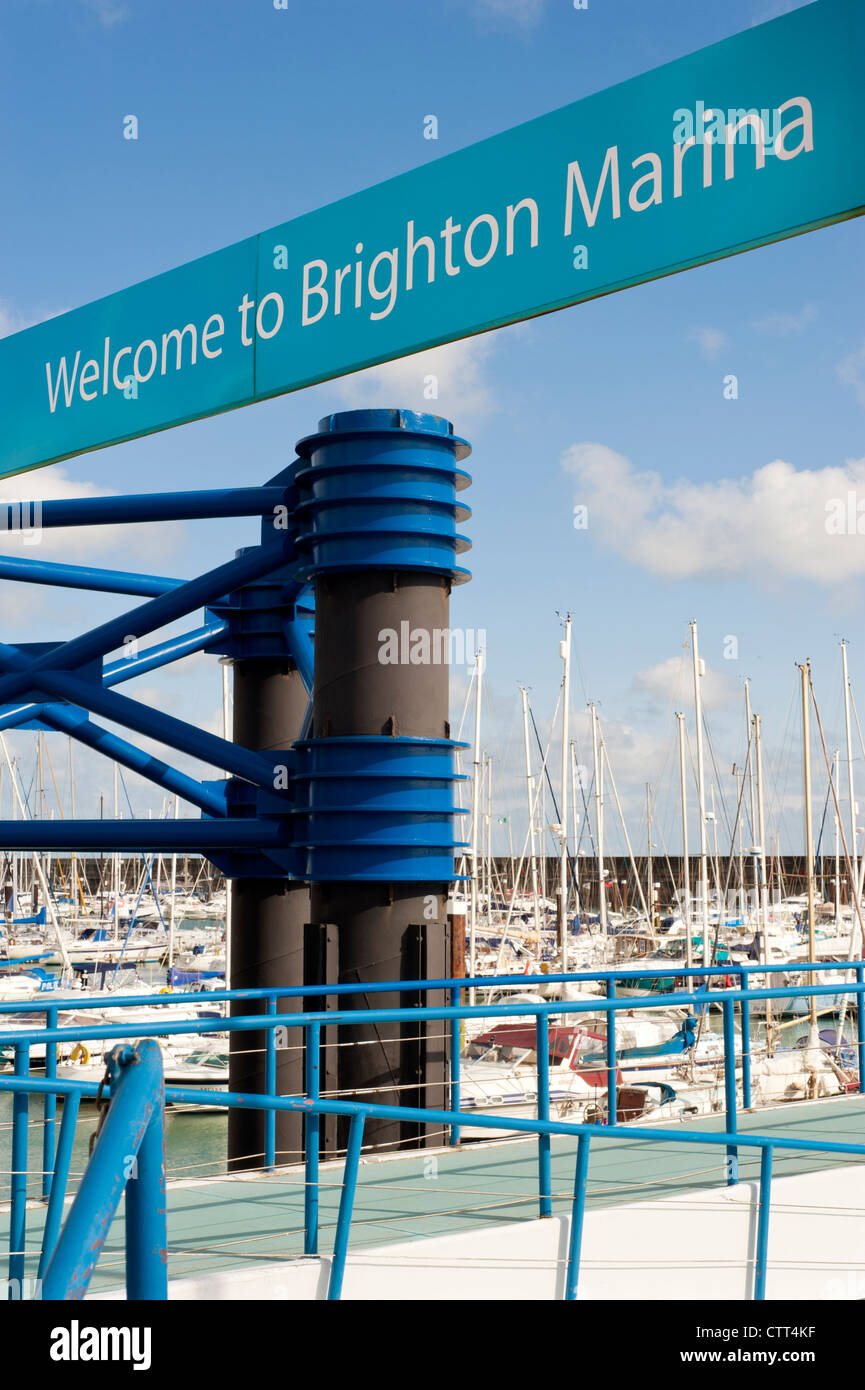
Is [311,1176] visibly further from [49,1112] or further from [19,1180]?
[49,1112]

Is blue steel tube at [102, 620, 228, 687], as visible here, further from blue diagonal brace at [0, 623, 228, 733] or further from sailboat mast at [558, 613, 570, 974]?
sailboat mast at [558, 613, 570, 974]

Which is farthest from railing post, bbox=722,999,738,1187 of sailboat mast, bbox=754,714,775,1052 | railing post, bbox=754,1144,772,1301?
sailboat mast, bbox=754,714,775,1052

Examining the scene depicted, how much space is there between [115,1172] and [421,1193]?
4.29 m

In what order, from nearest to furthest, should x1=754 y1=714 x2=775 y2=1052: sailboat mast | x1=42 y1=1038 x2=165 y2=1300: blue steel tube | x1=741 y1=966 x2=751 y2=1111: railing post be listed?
x1=42 y1=1038 x2=165 y2=1300: blue steel tube < x1=741 y1=966 x2=751 y2=1111: railing post < x1=754 y1=714 x2=775 y2=1052: sailboat mast

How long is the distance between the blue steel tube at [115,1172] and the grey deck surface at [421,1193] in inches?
→ 86.8

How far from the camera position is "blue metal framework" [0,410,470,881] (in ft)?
20.7

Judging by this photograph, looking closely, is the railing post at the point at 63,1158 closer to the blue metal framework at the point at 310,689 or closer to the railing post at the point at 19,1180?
the railing post at the point at 19,1180

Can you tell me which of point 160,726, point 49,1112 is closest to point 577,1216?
point 49,1112

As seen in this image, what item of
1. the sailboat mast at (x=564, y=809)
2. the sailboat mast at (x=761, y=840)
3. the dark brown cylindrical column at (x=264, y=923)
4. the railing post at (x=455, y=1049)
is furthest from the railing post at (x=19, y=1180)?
the sailboat mast at (x=761, y=840)

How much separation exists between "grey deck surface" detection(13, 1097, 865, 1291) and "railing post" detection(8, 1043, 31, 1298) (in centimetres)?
32

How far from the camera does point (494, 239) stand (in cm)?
361

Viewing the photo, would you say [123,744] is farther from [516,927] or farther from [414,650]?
[516,927]
